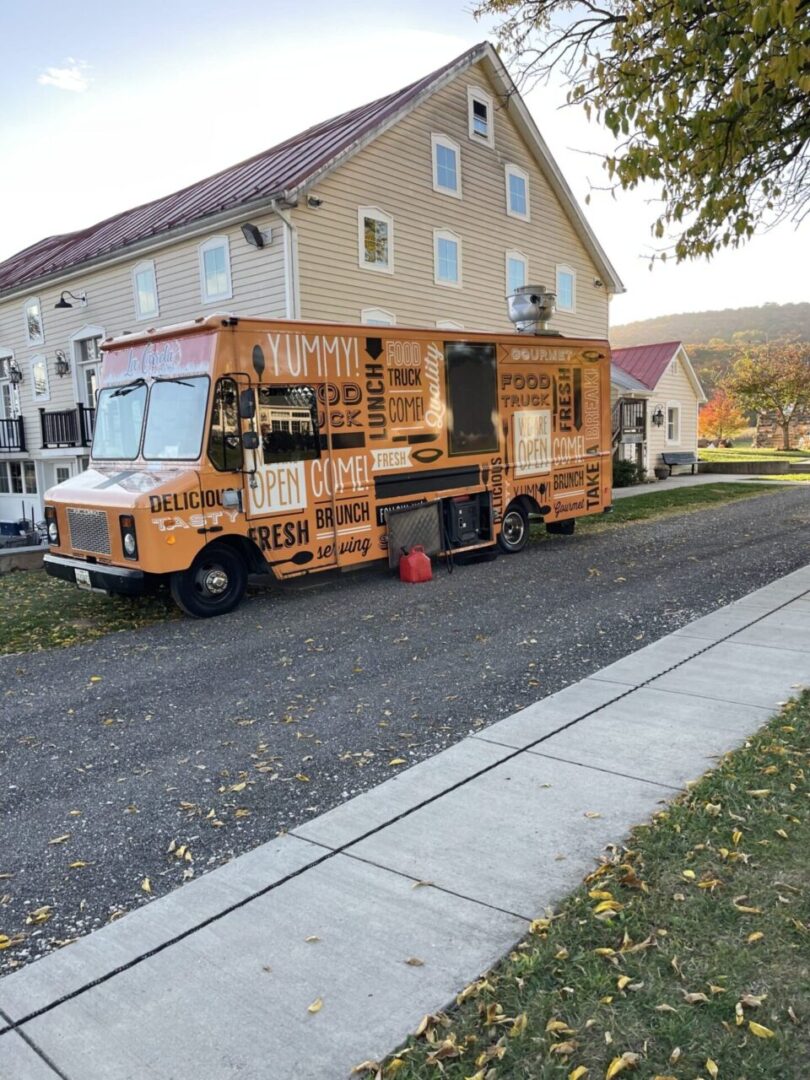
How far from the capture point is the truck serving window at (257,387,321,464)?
9.09m

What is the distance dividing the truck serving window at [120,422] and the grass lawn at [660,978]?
7.49 metres

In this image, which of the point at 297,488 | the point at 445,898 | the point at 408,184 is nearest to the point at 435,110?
the point at 408,184

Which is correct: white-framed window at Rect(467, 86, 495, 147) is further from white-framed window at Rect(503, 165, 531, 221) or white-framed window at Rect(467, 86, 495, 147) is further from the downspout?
the downspout

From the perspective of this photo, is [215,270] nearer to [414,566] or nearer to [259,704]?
[414,566]

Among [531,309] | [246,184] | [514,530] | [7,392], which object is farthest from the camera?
[7,392]

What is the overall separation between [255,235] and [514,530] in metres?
7.28

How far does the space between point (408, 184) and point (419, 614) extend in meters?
12.1

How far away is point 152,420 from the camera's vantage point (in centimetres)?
920

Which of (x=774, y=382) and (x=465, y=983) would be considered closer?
(x=465, y=983)

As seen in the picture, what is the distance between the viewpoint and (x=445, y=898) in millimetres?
3291

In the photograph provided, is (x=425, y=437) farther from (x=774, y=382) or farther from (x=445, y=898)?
(x=774, y=382)

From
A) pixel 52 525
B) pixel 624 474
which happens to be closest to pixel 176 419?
pixel 52 525

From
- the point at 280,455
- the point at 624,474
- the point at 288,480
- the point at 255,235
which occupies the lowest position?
the point at 624,474

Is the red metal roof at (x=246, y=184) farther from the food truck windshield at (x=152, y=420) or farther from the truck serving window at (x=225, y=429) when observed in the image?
the truck serving window at (x=225, y=429)
